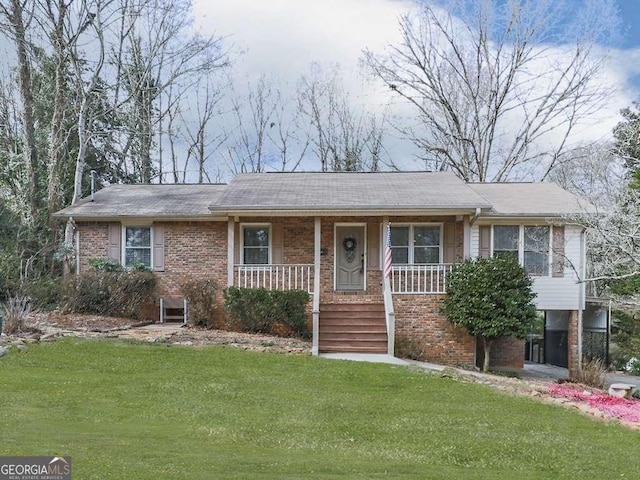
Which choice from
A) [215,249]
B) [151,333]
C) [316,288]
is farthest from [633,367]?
[151,333]

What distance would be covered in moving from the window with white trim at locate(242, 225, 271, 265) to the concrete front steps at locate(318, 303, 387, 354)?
8.88ft

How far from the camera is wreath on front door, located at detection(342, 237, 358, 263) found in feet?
55.2

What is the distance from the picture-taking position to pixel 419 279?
15141 millimetres

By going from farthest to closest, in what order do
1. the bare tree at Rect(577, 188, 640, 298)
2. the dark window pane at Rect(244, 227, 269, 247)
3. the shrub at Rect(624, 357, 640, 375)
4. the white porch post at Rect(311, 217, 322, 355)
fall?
the shrub at Rect(624, 357, 640, 375), the dark window pane at Rect(244, 227, 269, 247), the white porch post at Rect(311, 217, 322, 355), the bare tree at Rect(577, 188, 640, 298)

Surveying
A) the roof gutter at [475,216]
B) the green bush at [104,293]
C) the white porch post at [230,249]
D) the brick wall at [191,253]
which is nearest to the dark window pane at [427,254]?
the roof gutter at [475,216]

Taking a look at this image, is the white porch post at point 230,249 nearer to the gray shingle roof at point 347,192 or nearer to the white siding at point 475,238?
the gray shingle roof at point 347,192

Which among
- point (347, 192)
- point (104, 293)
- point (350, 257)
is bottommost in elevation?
point (104, 293)

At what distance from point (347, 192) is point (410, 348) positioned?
480 cm

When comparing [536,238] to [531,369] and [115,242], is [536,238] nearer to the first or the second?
[531,369]

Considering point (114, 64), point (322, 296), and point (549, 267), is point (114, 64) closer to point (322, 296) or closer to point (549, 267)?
point (322, 296)

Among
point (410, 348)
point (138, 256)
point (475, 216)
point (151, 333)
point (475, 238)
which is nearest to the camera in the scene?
point (151, 333)

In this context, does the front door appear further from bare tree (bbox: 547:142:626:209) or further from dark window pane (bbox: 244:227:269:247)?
bare tree (bbox: 547:142:626:209)

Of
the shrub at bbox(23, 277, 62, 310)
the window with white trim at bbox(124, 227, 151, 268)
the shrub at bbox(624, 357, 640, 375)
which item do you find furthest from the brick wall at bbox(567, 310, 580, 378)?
the shrub at bbox(23, 277, 62, 310)

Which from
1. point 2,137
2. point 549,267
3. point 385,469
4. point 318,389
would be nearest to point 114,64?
point 2,137
